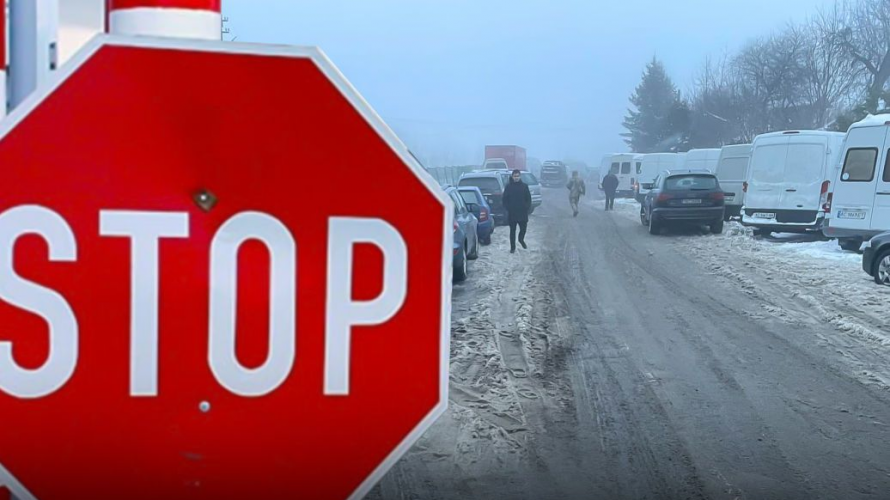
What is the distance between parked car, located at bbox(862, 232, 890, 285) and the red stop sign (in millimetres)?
12163

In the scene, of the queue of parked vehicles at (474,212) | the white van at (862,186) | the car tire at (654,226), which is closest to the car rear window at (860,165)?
the white van at (862,186)

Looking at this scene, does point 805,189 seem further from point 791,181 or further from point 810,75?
point 810,75

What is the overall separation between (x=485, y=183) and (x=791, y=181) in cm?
798

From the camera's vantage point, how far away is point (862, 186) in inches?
640

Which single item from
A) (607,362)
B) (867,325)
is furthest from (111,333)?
(867,325)

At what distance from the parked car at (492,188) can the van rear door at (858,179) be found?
927 centimetres

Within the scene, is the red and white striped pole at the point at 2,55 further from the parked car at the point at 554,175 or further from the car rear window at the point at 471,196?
the parked car at the point at 554,175

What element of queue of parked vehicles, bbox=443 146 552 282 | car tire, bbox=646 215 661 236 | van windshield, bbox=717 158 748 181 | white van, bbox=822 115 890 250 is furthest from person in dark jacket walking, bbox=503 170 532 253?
van windshield, bbox=717 158 748 181

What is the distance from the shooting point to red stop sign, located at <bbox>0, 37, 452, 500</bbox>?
1646 millimetres

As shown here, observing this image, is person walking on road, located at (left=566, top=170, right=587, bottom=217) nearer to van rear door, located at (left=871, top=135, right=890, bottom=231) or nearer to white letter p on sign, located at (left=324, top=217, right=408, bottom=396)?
van rear door, located at (left=871, top=135, right=890, bottom=231)

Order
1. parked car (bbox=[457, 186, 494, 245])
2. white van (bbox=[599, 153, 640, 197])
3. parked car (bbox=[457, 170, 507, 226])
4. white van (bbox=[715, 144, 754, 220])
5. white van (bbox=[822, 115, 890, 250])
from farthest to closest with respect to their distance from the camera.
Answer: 1. white van (bbox=[599, 153, 640, 197])
2. white van (bbox=[715, 144, 754, 220])
3. parked car (bbox=[457, 170, 507, 226])
4. parked car (bbox=[457, 186, 494, 245])
5. white van (bbox=[822, 115, 890, 250])

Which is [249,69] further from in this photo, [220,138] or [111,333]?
[111,333]

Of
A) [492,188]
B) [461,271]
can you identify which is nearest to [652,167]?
[492,188]

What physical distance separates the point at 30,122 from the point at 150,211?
0.86 ft
